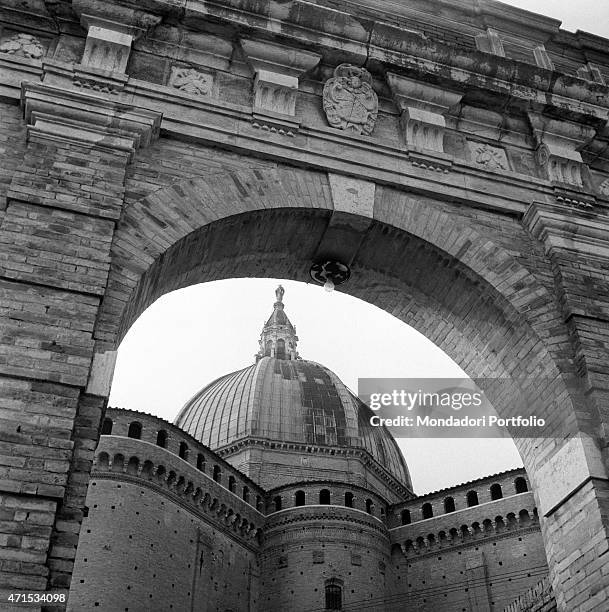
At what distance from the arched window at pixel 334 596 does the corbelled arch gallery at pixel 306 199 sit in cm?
2541

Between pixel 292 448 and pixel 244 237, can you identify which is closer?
pixel 244 237

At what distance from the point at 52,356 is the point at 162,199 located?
2330 mm

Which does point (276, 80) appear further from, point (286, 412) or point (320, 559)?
point (286, 412)

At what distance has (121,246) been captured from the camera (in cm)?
716

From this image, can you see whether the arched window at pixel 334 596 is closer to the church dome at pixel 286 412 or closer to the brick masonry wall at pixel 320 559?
the brick masonry wall at pixel 320 559

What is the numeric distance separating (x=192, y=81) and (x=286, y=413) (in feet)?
124

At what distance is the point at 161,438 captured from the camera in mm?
30984

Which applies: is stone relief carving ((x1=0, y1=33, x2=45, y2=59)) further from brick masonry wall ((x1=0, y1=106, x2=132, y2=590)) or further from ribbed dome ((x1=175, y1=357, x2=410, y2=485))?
ribbed dome ((x1=175, y1=357, x2=410, y2=485))

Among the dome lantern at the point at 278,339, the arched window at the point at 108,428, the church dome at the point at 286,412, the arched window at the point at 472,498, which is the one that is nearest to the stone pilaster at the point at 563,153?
the arched window at the point at 108,428

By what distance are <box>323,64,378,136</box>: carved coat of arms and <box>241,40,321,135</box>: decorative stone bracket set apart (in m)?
0.39

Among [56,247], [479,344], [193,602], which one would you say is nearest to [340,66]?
[479,344]

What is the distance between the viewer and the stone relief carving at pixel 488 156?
31.6 feet

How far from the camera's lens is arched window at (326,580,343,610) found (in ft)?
104

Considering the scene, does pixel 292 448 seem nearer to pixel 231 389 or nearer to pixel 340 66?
pixel 231 389
